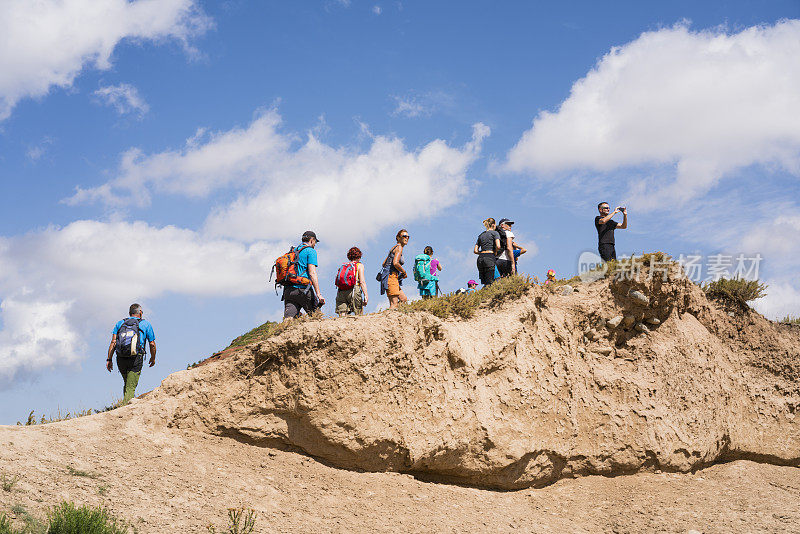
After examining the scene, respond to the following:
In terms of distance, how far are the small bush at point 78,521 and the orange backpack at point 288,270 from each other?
15.4ft

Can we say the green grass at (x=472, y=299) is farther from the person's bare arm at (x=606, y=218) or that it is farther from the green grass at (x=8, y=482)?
the green grass at (x=8, y=482)

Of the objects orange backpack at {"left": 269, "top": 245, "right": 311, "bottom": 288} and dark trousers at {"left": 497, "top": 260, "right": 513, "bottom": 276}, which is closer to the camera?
orange backpack at {"left": 269, "top": 245, "right": 311, "bottom": 288}

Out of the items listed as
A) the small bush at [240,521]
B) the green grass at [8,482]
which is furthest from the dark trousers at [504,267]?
the green grass at [8,482]

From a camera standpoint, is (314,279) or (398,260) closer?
(314,279)

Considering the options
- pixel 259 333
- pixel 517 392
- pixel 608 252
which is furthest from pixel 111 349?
pixel 608 252

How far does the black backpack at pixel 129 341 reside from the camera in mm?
11086

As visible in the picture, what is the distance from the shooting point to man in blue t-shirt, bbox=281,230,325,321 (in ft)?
34.1

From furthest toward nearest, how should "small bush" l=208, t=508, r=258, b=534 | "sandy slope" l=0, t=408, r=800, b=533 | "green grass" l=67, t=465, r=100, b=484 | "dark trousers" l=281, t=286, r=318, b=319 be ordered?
"dark trousers" l=281, t=286, r=318, b=319, "green grass" l=67, t=465, r=100, b=484, "sandy slope" l=0, t=408, r=800, b=533, "small bush" l=208, t=508, r=258, b=534

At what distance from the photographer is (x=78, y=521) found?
644 cm

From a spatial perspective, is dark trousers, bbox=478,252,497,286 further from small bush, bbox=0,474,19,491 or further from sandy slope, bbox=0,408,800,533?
small bush, bbox=0,474,19,491

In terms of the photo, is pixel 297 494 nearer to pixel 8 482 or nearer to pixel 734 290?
pixel 8 482

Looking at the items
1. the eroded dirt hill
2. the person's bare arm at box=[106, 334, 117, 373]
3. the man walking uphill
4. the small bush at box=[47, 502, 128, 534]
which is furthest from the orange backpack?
the man walking uphill

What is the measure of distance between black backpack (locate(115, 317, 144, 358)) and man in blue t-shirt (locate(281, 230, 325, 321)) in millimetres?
3112

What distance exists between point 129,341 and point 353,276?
173 inches
